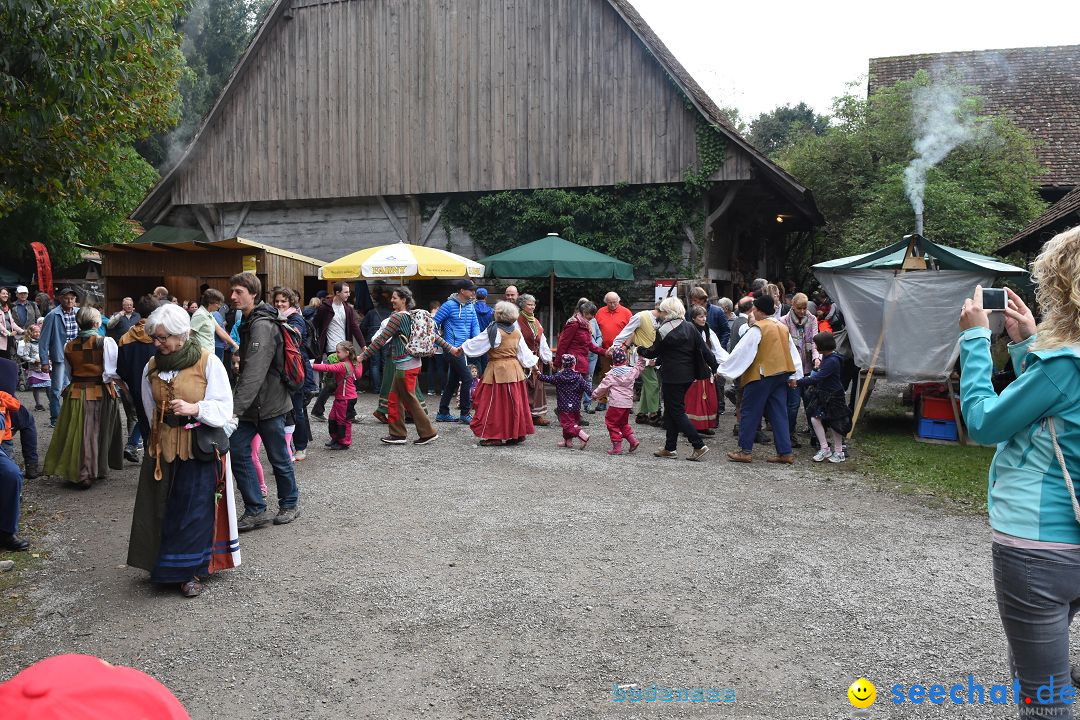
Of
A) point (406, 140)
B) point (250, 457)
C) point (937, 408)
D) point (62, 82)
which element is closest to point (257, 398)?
point (250, 457)

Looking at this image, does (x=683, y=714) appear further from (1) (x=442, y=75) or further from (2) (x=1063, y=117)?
(2) (x=1063, y=117)

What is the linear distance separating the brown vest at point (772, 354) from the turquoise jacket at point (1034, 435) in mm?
6020

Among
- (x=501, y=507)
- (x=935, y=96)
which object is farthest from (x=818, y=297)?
(x=501, y=507)

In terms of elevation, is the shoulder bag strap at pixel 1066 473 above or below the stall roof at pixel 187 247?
below

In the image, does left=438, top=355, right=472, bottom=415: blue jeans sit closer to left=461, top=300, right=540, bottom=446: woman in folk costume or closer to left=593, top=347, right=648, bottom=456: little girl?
left=461, top=300, right=540, bottom=446: woman in folk costume

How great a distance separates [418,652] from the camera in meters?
4.00

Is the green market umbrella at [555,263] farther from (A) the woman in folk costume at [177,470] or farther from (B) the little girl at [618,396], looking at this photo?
(A) the woman in folk costume at [177,470]

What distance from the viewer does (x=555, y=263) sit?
13.8m

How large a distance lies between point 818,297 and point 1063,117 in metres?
10.8

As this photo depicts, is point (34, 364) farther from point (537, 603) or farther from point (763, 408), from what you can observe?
point (537, 603)

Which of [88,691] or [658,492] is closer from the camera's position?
[88,691]

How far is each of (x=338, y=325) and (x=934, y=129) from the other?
45.7ft

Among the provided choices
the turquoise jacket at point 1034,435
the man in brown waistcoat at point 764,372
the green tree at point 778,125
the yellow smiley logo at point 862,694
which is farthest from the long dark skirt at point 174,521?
the green tree at point 778,125

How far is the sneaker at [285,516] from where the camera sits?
244 inches
